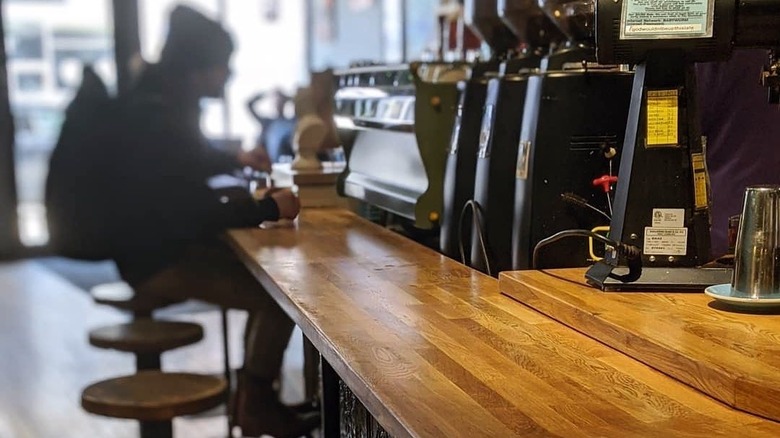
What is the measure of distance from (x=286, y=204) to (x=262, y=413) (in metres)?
0.75

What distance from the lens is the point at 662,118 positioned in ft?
4.39

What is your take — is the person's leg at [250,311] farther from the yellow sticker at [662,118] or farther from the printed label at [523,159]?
the yellow sticker at [662,118]

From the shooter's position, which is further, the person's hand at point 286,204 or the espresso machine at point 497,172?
the person's hand at point 286,204

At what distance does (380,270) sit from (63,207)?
4.70 ft

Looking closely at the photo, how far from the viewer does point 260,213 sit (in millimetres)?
→ 2350

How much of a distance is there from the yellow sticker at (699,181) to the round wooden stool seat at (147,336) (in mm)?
1634

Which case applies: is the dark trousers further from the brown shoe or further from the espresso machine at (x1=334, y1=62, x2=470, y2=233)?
the espresso machine at (x1=334, y1=62, x2=470, y2=233)

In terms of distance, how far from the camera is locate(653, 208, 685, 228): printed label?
135 centimetres

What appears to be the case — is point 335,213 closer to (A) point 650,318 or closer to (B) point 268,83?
(A) point 650,318

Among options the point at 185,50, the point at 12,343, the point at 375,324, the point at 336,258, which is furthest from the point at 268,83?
the point at 375,324

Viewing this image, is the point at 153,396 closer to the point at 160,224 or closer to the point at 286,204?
the point at 286,204

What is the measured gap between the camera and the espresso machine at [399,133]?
201 centimetres

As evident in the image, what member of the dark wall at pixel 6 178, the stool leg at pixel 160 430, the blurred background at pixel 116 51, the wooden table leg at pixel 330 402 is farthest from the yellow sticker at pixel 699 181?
the dark wall at pixel 6 178

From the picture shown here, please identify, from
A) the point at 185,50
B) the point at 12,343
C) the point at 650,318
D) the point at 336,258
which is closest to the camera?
the point at 650,318
